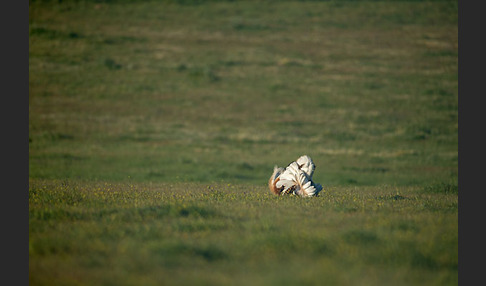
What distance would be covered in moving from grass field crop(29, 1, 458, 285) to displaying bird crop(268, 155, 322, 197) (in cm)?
68

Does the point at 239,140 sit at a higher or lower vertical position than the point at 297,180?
lower

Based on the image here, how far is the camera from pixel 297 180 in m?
16.6

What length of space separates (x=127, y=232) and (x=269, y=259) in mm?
3254

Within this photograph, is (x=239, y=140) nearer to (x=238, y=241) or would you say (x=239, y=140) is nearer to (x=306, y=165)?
(x=306, y=165)

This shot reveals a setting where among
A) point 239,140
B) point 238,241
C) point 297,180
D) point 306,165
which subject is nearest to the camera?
point 238,241

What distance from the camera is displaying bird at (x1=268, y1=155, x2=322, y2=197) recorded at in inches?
641

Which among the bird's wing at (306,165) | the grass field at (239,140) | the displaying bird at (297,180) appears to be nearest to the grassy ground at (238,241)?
the grass field at (239,140)

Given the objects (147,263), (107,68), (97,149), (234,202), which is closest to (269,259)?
(147,263)

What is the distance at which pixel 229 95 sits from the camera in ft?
158

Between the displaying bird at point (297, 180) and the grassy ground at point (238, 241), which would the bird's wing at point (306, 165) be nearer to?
the displaying bird at point (297, 180)

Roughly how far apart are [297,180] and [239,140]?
2321cm

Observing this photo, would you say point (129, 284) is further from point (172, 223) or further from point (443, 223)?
point (443, 223)

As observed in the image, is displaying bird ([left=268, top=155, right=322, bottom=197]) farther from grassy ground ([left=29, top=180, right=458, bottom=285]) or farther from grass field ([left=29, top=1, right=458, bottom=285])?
grassy ground ([left=29, top=180, right=458, bottom=285])

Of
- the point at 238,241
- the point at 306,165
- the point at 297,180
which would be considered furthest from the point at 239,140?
the point at 238,241
